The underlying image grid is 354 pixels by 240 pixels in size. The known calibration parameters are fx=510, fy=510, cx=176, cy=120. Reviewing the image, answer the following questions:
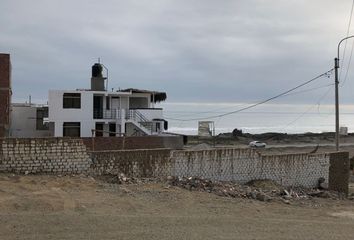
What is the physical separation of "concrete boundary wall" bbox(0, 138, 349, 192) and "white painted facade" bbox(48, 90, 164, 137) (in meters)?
26.2

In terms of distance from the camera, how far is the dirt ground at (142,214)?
30.9 ft

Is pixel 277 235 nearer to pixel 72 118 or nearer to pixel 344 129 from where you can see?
pixel 72 118

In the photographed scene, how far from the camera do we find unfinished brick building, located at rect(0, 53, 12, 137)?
3719 cm

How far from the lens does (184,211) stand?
38.7ft

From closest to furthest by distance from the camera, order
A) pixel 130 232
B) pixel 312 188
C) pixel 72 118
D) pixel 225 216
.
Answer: pixel 130 232, pixel 225 216, pixel 312 188, pixel 72 118

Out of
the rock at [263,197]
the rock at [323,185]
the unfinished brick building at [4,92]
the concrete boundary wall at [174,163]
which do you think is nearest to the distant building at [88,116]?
the unfinished brick building at [4,92]

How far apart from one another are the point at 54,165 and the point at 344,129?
338 ft

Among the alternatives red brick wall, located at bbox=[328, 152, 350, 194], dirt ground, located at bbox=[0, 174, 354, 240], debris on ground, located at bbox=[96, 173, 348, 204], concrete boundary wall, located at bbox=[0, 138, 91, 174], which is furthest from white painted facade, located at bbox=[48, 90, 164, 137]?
dirt ground, located at bbox=[0, 174, 354, 240]

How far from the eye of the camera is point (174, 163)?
1634cm

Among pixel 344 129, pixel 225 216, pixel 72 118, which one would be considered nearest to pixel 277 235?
pixel 225 216

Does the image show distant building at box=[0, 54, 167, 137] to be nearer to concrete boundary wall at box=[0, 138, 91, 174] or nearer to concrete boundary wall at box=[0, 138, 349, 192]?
concrete boundary wall at box=[0, 138, 349, 192]

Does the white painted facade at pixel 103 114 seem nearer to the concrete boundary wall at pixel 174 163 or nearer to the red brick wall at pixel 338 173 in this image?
the red brick wall at pixel 338 173

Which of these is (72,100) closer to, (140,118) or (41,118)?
(41,118)

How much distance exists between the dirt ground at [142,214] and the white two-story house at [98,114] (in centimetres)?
3148
